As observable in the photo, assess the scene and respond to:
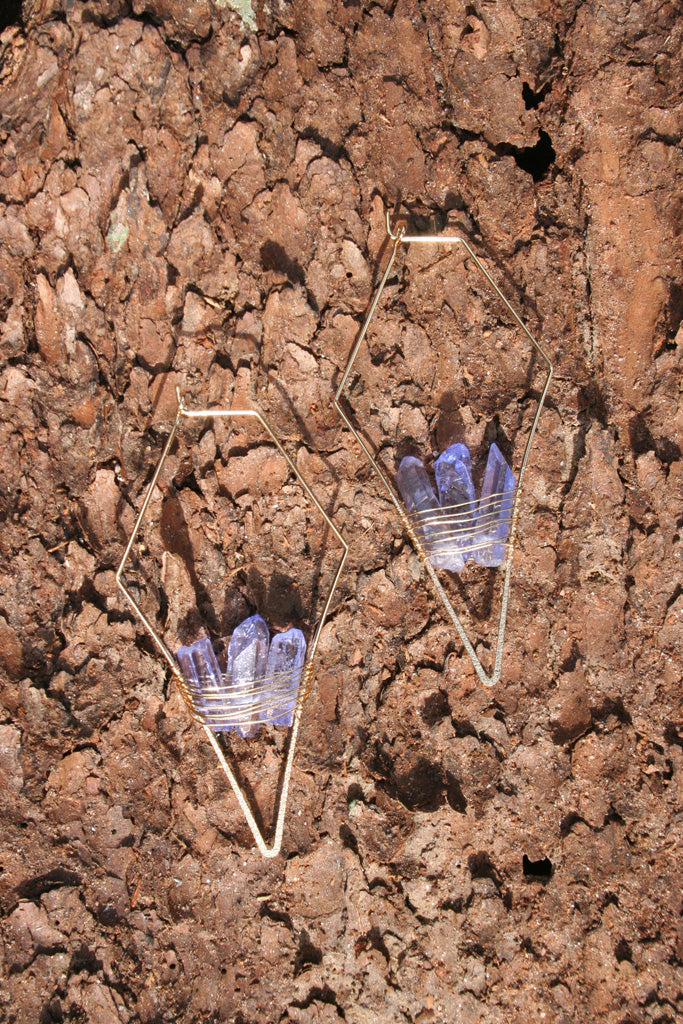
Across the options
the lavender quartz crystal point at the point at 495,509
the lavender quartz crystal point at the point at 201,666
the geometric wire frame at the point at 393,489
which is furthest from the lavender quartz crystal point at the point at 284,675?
the lavender quartz crystal point at the point at 495,509

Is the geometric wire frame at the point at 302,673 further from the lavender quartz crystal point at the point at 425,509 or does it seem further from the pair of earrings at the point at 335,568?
Result: the lavender quartz crystal point at the point at 425,509

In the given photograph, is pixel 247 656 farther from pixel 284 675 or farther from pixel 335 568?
pixel 335 568

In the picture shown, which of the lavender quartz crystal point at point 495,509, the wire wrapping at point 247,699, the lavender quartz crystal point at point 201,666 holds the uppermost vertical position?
the lavender quartz crystal point at point 495,509

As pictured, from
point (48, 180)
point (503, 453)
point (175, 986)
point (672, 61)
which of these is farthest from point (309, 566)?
point (672, 61)

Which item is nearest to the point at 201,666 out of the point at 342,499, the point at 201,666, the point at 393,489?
the point at 201,666

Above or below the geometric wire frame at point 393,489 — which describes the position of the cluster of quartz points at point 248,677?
below

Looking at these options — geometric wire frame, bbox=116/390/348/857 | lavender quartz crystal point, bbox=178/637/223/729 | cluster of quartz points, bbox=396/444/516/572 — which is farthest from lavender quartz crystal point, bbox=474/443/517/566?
lavender quartz crystal point, bbox=178/637/223/729

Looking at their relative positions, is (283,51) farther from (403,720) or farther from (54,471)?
(403,720)
